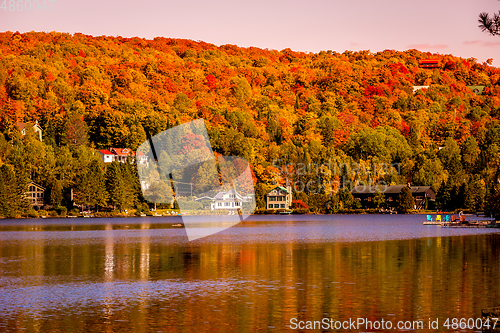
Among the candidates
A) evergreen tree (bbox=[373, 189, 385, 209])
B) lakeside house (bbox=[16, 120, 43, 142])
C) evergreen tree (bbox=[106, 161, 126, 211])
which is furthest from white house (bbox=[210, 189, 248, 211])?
lakeside house (bbox=[16, 120, 43, 142])

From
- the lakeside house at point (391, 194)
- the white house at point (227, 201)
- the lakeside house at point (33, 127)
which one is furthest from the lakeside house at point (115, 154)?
the lakeside house at point (391, 194)

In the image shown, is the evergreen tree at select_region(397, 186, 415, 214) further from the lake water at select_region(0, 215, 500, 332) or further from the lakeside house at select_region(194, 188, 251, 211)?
the lake water at select_region(0, 215, 500, 332)

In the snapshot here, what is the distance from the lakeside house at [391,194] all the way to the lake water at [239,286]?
106 metres

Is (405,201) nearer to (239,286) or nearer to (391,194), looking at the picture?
(391,194)

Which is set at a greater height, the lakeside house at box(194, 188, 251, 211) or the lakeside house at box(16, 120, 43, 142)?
the lakeside house at box(16, 120, 43, 142)

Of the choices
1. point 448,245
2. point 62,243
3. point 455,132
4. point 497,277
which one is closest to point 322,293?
point 497,277

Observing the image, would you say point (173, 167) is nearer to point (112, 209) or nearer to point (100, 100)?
point (112, 209)

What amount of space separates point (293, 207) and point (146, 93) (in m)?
63.2

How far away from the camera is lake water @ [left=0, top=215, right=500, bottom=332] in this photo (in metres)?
24.0

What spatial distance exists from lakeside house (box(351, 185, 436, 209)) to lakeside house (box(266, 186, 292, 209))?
670 inches

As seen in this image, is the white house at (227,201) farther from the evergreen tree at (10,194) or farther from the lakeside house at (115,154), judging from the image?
the evergreen tree at (10,194)

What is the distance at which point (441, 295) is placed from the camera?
2812 centimetres

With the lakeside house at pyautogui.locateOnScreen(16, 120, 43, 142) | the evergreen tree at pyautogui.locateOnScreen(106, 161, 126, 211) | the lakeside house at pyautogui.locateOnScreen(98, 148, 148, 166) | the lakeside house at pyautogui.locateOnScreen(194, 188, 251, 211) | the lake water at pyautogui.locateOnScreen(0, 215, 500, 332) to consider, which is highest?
the lakeside house at pyautogui.locateOnScreen(16, 120, 43, 142)

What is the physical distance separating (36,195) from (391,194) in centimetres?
8810
